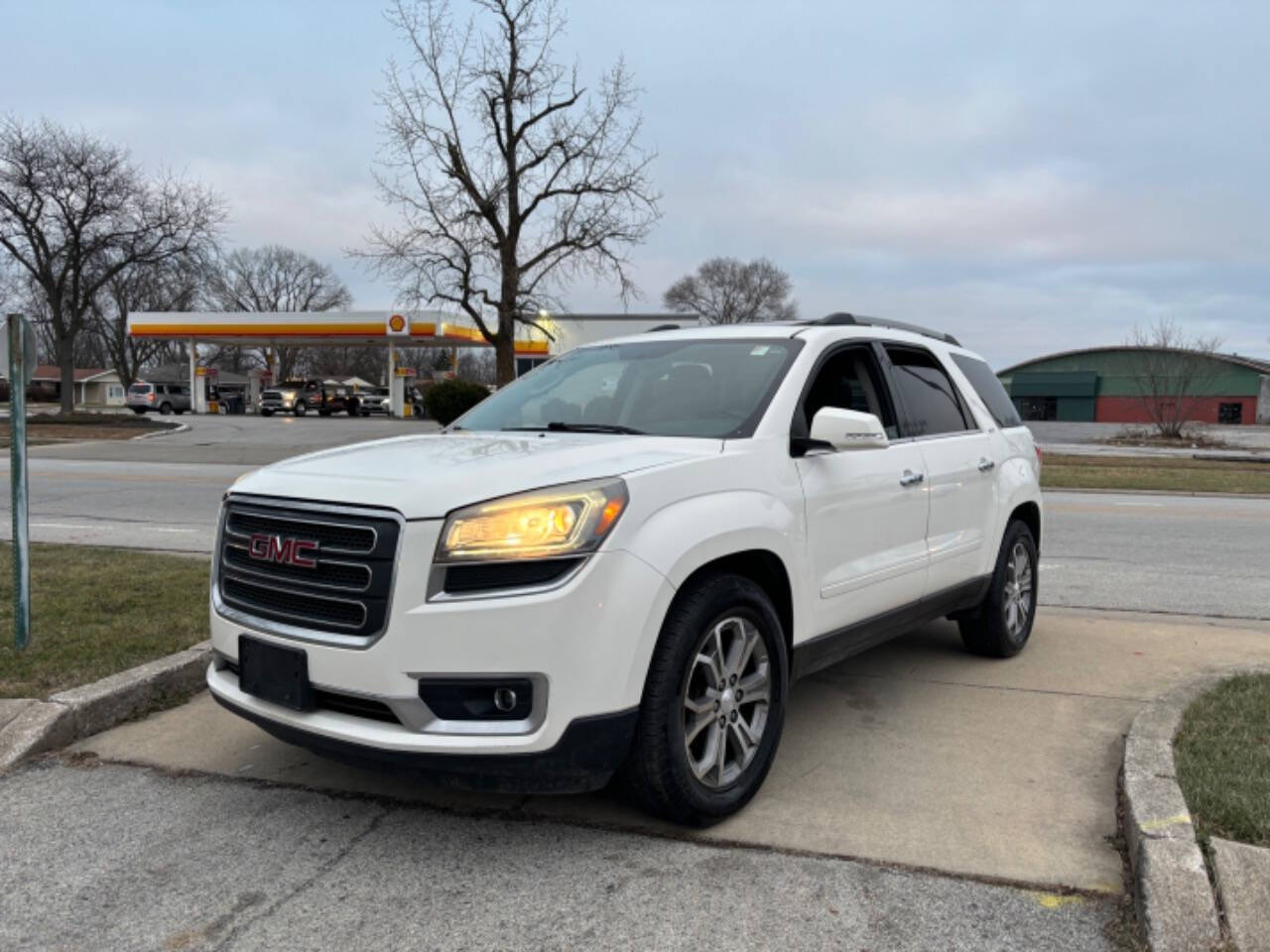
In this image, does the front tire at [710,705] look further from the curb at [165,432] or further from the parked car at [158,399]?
the parked car at [158,399]

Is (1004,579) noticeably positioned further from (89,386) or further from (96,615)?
(89,386)

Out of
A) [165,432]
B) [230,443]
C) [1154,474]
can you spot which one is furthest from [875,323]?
[165,432]

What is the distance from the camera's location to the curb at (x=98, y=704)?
4.09 metres

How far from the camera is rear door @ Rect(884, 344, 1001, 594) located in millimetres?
4785

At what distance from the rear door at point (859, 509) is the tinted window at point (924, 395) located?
0.19 meters

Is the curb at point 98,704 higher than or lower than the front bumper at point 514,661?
lower

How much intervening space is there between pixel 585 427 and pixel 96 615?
376cm

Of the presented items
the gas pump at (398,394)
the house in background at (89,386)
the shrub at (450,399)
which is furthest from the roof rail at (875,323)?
the house in background at (89,386)

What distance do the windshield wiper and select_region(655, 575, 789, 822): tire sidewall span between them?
2.76ft

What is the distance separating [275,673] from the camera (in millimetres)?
3244

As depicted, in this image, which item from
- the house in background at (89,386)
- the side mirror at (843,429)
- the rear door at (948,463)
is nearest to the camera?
the side mirror at (843,429)

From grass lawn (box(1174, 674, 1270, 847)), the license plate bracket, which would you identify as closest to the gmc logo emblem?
the license plate bracket

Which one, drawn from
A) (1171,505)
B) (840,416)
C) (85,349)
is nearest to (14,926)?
(840,416)

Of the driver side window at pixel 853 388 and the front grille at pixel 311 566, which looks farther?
the driver side window at pixel 853 388
